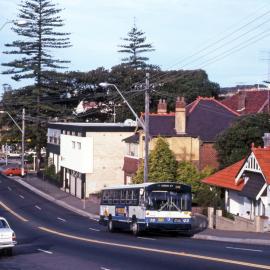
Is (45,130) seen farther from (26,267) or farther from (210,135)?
(26,267)

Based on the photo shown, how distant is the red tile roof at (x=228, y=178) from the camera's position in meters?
42.7

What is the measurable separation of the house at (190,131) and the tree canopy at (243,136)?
723cm

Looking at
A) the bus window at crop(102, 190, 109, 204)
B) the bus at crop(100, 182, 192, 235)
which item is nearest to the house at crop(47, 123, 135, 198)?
the bus window at crop(102, 190, 109, 204)

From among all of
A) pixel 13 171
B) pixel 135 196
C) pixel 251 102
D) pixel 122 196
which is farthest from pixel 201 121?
pixel 13 171

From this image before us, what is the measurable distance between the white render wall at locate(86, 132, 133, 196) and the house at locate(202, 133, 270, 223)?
2472 centimetres

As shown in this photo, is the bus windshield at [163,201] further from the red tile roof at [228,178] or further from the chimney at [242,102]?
the chimney at [242,102]

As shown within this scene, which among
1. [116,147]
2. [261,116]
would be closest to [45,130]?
[116,147]

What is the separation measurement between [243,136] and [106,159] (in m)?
23.8

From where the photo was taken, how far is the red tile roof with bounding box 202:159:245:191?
42.7 m

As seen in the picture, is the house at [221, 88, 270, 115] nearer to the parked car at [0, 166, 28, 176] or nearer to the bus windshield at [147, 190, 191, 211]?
the parked car at [0, 166, 28, 176]

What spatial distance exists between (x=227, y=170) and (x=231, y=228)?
8779 millimetres

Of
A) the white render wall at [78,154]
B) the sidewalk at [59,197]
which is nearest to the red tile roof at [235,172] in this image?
the sidewalk at [59,197]

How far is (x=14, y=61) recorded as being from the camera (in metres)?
101

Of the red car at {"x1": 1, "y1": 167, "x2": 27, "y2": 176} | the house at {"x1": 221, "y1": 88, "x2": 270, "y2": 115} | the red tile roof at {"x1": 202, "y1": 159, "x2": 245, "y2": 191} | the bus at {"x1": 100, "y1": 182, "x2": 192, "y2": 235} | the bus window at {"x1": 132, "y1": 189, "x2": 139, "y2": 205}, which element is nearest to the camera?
the bus at {"x1": 100, "y1": 182, "x2": 192, "y2": 235}
